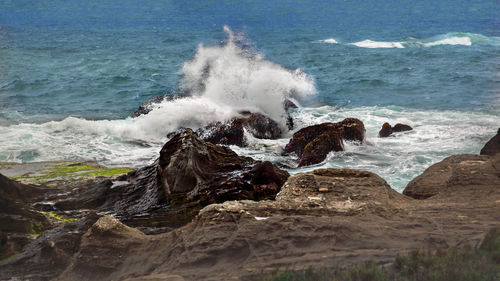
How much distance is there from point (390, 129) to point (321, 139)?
4.23 meters

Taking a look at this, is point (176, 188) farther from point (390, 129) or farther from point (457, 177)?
point (390, 129)

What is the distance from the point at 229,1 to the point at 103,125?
259ft

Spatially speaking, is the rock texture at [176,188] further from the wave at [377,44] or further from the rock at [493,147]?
the wave at [377,44]

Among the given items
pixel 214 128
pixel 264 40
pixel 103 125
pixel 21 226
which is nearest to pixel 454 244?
pixel 21 226

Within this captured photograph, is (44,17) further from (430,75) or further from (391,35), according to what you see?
(430,75)

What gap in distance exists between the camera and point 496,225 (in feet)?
15.7

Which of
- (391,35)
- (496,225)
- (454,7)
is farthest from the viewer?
(454,7)

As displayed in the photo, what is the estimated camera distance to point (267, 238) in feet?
15.4

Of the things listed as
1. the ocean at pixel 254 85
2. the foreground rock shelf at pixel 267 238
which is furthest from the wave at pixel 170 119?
the foreground rock shelf at pixel 267 238

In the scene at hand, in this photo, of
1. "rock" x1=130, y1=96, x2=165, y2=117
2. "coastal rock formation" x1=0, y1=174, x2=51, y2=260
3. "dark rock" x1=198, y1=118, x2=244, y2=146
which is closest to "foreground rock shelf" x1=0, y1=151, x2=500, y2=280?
"coastal rock formation" x1=0, y1=174, x2=51, y2=260

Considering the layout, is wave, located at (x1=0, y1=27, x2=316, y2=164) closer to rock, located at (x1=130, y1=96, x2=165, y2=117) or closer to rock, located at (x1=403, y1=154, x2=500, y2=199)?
rock, located at (x1=130, y1=96, x2=165, y2=117)

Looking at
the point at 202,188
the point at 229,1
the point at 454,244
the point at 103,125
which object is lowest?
the point at 103,125

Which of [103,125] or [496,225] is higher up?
[496,225]

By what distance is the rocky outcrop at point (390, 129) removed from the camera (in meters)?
16.4
